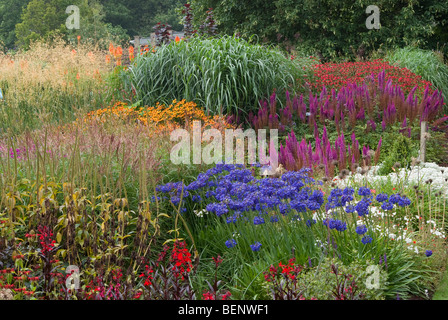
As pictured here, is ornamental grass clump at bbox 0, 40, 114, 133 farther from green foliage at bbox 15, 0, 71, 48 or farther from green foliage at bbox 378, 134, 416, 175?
green foliage at bbox 15, 0, 71, 48

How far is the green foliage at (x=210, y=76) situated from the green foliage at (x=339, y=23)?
6.75 metres

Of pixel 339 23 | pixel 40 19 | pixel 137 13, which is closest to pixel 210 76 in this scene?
pixel 339 23

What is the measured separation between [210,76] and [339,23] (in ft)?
29.0

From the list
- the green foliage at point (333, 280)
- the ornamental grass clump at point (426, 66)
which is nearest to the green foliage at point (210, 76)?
the green foliage at point (333, 280)

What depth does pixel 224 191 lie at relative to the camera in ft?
9.97

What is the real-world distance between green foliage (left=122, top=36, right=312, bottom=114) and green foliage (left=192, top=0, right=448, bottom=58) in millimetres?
6755

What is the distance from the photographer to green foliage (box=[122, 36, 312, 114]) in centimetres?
647

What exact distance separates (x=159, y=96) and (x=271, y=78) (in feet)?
5.88

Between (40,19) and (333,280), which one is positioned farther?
(40,19)

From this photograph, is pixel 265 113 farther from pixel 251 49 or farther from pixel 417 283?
pixel 417 283

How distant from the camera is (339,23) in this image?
1392cm

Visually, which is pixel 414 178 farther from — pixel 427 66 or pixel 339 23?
pixel 339 23
